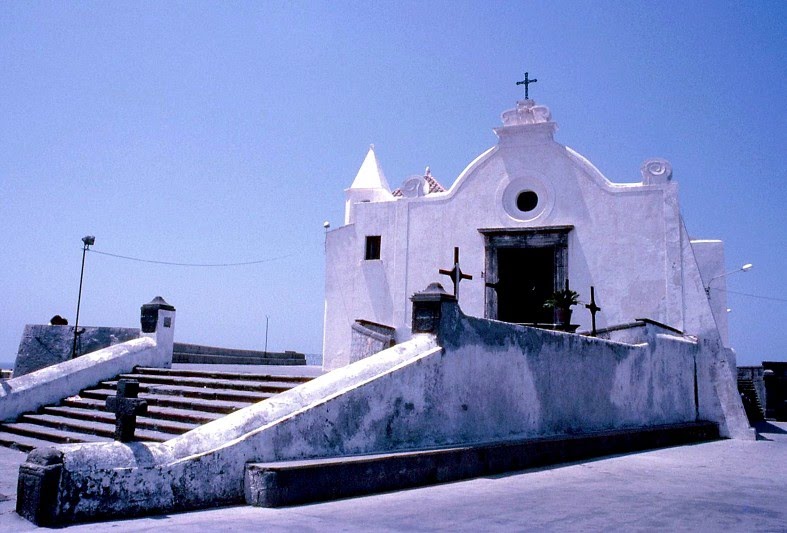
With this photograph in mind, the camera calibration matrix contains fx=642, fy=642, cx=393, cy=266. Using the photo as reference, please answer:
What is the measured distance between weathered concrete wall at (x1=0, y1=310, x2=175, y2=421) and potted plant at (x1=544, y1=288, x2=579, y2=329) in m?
8.76

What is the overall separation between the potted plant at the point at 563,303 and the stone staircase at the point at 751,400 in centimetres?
973

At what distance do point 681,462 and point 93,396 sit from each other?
10.1 meters

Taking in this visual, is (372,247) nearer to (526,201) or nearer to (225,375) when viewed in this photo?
(526,201)

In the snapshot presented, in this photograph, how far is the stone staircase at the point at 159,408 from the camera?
8750 mm

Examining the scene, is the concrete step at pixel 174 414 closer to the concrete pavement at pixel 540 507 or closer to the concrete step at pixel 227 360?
the concrete pavement at pixel 540 507

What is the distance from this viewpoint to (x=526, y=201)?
18.7 m

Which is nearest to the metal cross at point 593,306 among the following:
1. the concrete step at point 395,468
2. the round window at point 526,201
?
the round window at point 526,201

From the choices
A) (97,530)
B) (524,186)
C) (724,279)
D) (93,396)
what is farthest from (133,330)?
(724,279)

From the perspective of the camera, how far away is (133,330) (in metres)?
14.1

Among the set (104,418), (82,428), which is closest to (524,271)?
(104,418)

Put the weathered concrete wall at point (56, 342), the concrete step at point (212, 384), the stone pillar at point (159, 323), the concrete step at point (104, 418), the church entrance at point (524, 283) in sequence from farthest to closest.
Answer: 1. the church entrance at point (524, 283)
2. the weathered concrete wall at point (56, 342)
3. the stone pillar at point (159, 323)
4. the concrete step at point (212, 384)
5. the concrete step at point (104, 418)

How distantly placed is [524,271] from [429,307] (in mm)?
11129

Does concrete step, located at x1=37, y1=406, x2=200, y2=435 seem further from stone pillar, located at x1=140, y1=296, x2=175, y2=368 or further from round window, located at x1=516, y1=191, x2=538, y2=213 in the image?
round window, located at x1=516, y1=191, x2=538, y2=213

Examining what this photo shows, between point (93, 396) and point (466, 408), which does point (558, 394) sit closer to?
point (466, 408)
